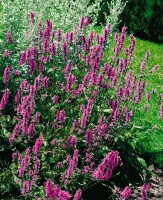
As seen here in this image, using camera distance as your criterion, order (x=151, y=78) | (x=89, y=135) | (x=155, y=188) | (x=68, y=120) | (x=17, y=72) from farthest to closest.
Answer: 1. (x=151, y=78)
2. (x=155, y=188)
3. (x=17, y=72)
4. (x=68, y=120)
5. (x=89, y=135)

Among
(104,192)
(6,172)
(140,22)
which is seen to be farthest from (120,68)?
(140,22)

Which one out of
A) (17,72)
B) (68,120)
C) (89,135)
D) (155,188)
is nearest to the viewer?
(89,135)

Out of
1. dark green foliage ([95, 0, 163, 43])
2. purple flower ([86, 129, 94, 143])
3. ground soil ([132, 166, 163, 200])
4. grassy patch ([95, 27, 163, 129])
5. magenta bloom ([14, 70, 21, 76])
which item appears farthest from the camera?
dark green foliage ([95, 0, 163, 43])

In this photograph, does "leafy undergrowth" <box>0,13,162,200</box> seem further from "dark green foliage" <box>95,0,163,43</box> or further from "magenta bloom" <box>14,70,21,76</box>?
"dark green foliage" <box>95,0,163,43</box>

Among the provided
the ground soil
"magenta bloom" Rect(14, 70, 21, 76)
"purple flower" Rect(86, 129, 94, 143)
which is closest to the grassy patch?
the ground soil

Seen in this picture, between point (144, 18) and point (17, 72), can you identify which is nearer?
point (17, 72)

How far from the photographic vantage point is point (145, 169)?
4.92m

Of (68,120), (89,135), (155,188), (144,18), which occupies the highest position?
(89,135)

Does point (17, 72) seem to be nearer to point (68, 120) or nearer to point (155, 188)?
point (68, 120)

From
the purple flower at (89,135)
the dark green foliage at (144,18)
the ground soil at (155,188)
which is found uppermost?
the purple flower at (89,135)

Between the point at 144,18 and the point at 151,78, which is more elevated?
the point at 144,18

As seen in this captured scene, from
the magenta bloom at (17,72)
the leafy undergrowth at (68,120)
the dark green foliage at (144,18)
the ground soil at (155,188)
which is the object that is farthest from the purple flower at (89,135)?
the dark green foliage at (144,18)

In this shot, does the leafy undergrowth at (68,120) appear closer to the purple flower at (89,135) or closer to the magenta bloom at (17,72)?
the purple flower at (89,135)

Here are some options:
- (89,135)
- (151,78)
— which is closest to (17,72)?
(89,135)
